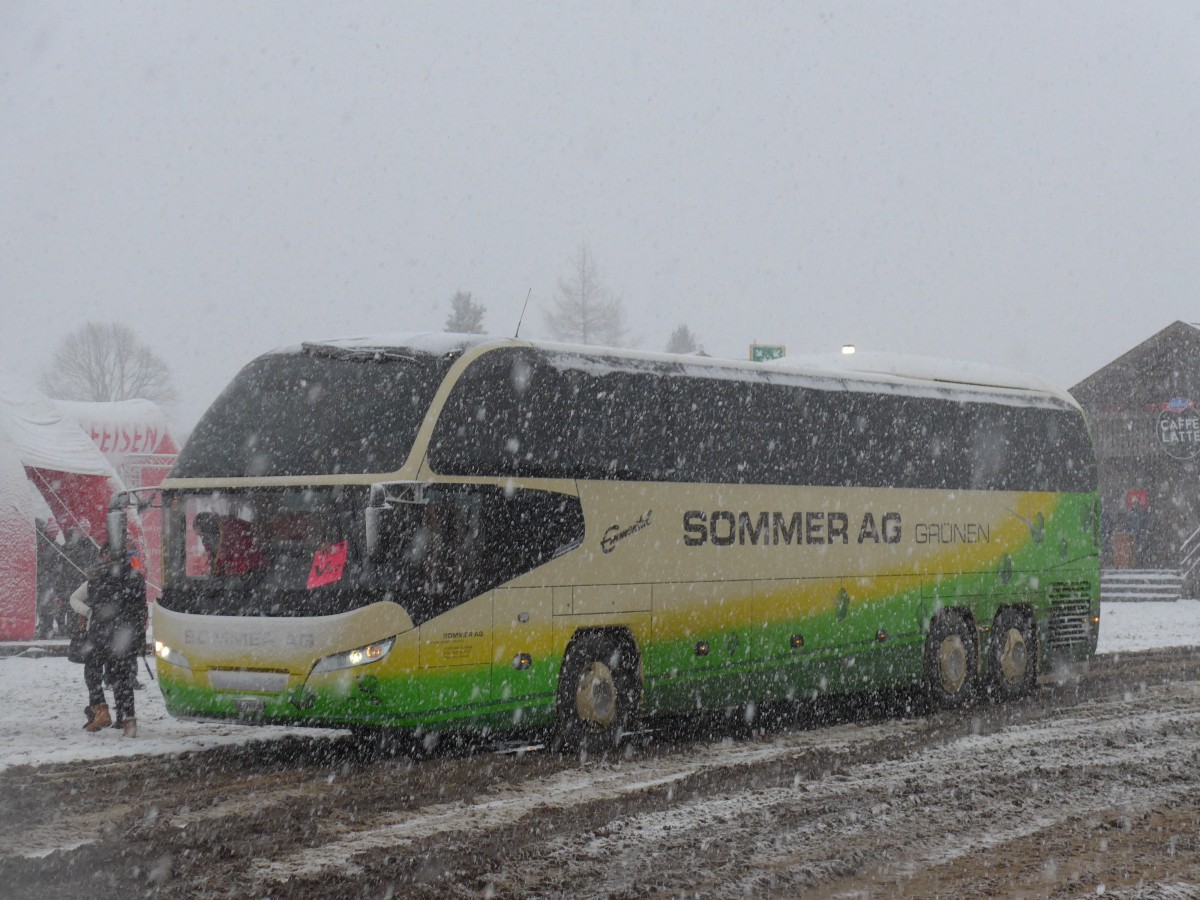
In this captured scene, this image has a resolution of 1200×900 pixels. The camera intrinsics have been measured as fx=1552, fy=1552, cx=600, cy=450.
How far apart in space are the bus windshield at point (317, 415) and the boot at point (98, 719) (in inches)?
100

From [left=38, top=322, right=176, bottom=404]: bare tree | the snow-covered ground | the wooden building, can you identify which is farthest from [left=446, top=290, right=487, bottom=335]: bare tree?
the snow-covered ground

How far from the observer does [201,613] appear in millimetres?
11453

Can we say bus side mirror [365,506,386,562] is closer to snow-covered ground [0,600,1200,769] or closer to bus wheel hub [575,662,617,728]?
bus wheel hub [575,662,617,728]

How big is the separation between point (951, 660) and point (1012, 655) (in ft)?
3.90

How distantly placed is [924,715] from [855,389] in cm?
A: 330

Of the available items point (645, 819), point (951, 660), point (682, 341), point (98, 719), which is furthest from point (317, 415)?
point (682, 341)

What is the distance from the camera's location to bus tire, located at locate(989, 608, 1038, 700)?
54.6 ft

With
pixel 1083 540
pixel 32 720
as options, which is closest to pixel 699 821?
pixel 32 720

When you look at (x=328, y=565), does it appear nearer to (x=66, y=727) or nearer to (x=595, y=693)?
(x=595, y=693)

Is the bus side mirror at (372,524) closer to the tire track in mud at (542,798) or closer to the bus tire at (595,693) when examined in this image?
the tire track in mud at (542,798)

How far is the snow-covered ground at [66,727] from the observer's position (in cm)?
1216

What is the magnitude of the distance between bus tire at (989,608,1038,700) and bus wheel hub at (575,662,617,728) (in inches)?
226

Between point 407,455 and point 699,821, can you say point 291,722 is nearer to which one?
point 407,455

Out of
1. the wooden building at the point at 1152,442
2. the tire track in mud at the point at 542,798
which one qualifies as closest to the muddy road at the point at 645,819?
the tire track in mud at the point at 542,798
